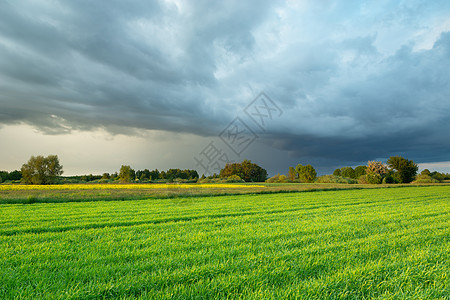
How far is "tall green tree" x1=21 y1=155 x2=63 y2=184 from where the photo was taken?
173 ft

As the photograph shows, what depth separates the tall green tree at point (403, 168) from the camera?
56.8 meters

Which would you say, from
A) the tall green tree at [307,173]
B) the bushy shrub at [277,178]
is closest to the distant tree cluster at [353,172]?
the tall green tree at [307,173]

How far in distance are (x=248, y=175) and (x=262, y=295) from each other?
98770 mm

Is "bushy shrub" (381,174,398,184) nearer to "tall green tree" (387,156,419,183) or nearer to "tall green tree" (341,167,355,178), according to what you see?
"tall green tree" (387,156,419,183)

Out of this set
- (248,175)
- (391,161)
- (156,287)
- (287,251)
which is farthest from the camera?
(248,175)

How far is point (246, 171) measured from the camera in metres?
101

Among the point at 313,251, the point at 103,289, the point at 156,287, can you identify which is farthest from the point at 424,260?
the point at 103,289

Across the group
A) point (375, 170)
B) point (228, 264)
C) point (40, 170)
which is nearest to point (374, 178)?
point (375, 170)

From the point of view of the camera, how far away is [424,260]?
436 centimetres

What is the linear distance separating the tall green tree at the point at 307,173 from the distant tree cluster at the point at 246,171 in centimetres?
1862

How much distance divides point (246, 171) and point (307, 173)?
24.4 metres

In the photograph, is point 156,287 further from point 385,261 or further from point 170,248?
point 385,261

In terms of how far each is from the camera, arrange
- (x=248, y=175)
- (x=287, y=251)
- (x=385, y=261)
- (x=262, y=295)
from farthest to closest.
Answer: (x=248, y=175) < (x=287, y=251) < (x=385, y=261) < (x=262, y=295)

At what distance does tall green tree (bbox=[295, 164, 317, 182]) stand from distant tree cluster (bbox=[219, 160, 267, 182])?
61.1 feet
